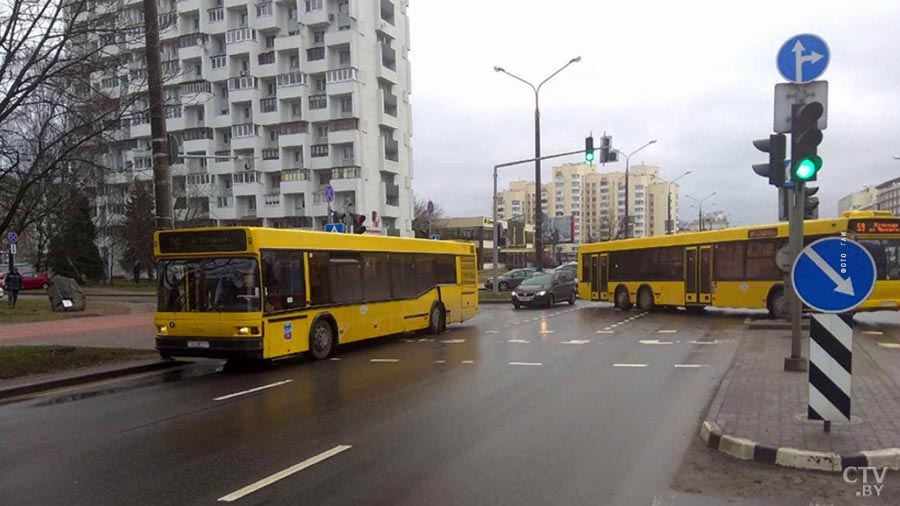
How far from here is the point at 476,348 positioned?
14672 mm

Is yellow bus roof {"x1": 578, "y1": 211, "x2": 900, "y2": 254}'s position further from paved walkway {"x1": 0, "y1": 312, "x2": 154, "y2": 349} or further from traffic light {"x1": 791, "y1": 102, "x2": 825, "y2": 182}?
paved walkway {"x1": 0, "y1": 312, "x2": 154, "y2": 349}

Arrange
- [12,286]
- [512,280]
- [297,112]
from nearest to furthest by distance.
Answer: [12,286] < [512,280] < [297,112]

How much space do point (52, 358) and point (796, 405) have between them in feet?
40.1

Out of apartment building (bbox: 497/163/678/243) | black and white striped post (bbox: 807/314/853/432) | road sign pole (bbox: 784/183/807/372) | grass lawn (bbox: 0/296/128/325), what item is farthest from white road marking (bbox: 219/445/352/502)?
apartment building (bbox: 497/163/678/243)

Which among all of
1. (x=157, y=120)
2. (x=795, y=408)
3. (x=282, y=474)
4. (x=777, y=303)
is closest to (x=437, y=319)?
(x=157, y=120)

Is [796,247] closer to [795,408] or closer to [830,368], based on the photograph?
[795,408]

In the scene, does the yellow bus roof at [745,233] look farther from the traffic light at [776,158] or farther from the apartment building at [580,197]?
the apartment building at [580,197]

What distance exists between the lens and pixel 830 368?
6207mm

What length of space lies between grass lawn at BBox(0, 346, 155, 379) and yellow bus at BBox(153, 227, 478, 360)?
1345 millimetres

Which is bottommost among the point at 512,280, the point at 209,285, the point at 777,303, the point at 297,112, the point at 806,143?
the point at 512,280

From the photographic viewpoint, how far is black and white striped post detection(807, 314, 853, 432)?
6102 millimetres

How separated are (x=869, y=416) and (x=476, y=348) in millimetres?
Answer: 8822

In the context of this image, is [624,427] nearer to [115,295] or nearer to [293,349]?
[293,349]

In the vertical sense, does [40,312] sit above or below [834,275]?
below
